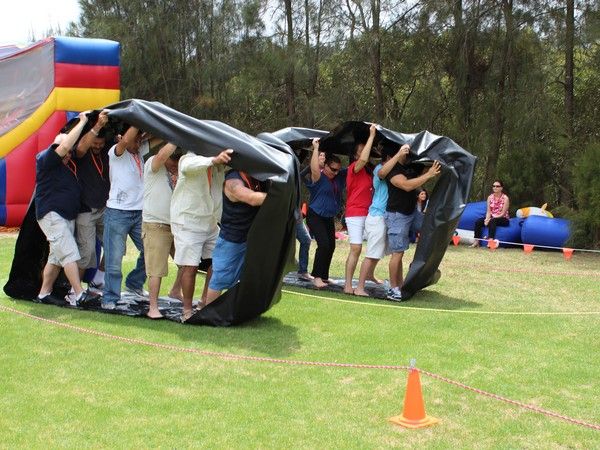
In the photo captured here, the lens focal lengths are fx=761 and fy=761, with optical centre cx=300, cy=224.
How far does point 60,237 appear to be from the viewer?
22.7 ft

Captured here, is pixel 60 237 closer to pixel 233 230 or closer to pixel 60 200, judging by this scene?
pixel 60 200

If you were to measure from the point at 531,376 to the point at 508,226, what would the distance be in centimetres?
921

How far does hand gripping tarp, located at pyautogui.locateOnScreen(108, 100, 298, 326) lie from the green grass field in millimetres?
216

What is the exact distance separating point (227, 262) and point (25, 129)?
8447mm

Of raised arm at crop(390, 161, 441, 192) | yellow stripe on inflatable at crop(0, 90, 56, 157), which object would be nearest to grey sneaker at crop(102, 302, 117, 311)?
raised arm at crop(390, 161, 441, 192)

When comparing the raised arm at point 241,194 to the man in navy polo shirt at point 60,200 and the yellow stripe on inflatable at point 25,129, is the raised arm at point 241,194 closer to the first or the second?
the man in navy polo shirt at point 60,200

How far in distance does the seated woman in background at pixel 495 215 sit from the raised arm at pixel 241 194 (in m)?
8.37

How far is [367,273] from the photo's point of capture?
8.29 metres

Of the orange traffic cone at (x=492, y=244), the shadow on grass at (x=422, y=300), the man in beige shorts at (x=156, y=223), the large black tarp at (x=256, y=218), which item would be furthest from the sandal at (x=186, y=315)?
the orange traffic cone at (x=492, y=244)

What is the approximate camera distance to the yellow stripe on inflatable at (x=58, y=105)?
12.9 metres

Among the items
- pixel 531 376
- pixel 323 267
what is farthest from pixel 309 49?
pixel 531 376

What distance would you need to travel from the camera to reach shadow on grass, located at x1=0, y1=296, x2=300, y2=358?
5.71 meters

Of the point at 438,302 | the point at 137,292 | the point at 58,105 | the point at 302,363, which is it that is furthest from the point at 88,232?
the point at 58,105

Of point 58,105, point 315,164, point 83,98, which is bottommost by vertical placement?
point 315,164
